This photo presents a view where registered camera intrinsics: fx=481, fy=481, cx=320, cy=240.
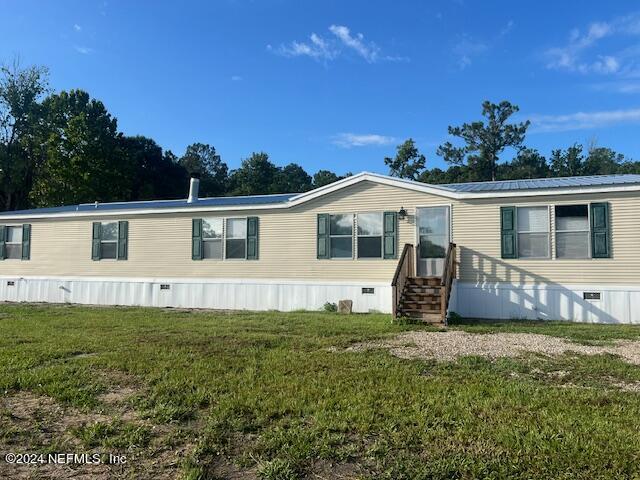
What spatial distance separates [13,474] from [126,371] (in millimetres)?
2448

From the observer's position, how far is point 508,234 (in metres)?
11.4

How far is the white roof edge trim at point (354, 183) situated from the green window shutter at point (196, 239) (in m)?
0.36

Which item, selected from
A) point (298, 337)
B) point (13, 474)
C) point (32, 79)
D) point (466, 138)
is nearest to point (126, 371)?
point (13, 474)

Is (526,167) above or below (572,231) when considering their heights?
above

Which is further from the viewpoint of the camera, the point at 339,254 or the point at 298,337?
the point at 339,254

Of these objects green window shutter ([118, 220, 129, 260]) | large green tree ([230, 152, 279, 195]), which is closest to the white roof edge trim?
green window shutter ([118, 220, 129, 260])

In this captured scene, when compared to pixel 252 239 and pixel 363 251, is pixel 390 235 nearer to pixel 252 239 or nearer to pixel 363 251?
pixel 363 251

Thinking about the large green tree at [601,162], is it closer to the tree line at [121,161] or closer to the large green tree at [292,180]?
the tree line at [121,161]

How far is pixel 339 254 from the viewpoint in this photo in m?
Answer: 12.9

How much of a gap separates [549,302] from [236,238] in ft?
27.6

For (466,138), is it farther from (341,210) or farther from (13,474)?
(13,474)

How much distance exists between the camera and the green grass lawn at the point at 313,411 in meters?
3.19

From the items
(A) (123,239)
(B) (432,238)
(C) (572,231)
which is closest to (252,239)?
(A) (123,239)

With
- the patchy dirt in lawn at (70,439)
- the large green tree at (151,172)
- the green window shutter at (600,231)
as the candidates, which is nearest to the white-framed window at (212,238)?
the patchy dirt in lawn at (70,439)
